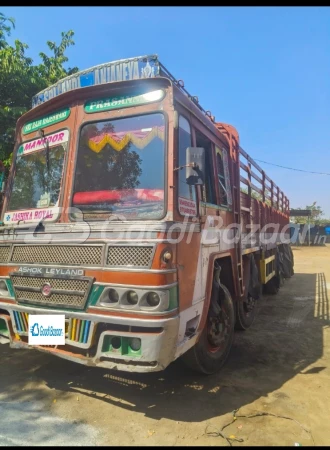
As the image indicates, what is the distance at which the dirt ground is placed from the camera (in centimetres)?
265

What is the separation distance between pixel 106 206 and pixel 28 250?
89 cm

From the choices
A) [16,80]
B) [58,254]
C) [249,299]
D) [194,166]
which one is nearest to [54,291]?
[58,254]

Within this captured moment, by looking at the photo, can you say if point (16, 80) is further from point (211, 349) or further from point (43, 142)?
point (211, 349)

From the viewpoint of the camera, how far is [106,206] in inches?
121

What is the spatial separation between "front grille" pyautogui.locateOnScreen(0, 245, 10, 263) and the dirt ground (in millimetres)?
1289

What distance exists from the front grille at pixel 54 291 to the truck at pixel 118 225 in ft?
0.03

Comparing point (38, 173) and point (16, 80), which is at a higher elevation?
point (16, 80)

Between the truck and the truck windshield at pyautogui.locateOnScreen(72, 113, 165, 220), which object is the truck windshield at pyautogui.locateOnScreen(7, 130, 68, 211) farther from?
the truck windshield at pyautogui.locateOnScreen(72, 113, 165, 220)

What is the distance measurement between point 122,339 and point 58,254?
0.94m

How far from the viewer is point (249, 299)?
5.77m

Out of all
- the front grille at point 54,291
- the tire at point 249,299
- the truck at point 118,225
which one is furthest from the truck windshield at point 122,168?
the tire at point 249,299

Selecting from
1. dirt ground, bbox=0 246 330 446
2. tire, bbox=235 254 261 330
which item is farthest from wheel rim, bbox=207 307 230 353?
tire, bbox=235 254 261 330

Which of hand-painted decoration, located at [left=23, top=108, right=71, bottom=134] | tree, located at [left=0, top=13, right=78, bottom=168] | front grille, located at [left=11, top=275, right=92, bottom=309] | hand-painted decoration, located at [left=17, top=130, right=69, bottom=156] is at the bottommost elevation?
front grille, located at [left=11, top=275, right=92, bottom=309]

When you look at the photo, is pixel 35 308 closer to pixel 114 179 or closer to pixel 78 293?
pixel 78 293
